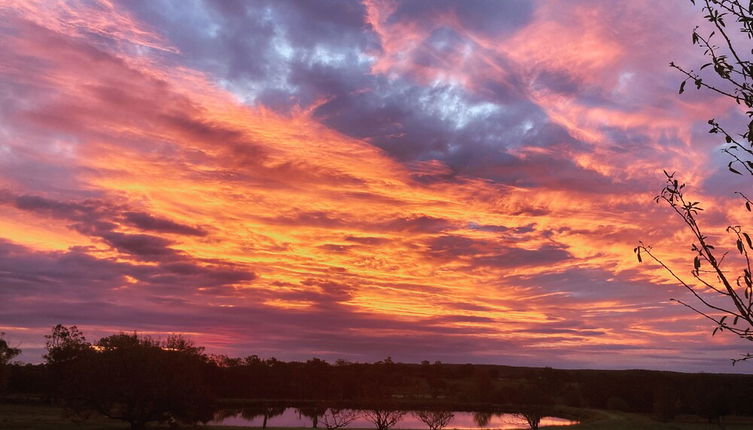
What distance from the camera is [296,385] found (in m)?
160

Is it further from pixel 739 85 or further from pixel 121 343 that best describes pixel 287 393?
pixel 739 85

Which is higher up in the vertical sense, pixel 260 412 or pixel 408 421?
pixel 260 412

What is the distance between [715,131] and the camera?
21.1ft

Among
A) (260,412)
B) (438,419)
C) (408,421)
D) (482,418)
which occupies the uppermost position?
(438,419)

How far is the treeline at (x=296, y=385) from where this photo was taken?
63.3 meters

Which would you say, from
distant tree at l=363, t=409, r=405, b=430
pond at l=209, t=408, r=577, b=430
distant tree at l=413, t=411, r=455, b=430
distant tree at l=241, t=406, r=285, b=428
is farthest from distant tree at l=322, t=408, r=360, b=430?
distant tree at l=241, t=406, r=285, b=428

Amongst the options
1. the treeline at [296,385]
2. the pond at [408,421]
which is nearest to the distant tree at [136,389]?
the treeline at [296,385]

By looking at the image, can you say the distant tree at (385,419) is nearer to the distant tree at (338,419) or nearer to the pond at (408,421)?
the distant tree at (338,419)

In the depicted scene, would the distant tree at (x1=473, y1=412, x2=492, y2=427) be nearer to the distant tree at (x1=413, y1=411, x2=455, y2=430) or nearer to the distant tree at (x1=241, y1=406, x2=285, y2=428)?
the distant tree at (x1=413, y1=411, x2=455, y2=430)

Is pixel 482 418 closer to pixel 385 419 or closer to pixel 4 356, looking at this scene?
pixel 385 419

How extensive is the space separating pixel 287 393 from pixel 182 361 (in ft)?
306

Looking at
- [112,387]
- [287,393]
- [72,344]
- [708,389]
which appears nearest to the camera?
[112,387]

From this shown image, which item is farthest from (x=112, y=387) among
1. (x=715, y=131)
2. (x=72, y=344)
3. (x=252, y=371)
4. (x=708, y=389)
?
(x=708, y=389)

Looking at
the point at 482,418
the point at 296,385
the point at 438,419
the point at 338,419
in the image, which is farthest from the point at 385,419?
the point at 296,385
